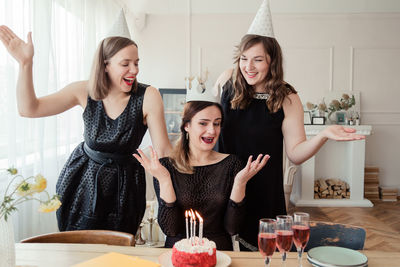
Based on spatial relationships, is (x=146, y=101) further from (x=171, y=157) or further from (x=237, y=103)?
(x=237, y=103)

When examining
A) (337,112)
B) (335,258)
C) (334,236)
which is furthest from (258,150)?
(337,112)

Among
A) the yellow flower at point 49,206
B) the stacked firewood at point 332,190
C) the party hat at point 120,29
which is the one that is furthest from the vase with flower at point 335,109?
the yellow flower at point 49,206

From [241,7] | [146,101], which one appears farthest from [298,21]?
[146,101]

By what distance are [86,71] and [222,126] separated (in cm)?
216

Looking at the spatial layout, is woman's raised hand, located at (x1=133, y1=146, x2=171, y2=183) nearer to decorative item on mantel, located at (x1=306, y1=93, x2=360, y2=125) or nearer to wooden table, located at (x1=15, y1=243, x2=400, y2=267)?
wooden table, located at (x1=15, y1=243, x2=400, y2=267)

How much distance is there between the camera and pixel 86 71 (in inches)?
142

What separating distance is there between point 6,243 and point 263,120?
4.05 feet

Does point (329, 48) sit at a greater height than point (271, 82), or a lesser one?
greater

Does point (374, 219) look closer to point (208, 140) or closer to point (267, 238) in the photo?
point (208, 140)

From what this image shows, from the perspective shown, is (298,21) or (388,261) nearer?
(388,261)

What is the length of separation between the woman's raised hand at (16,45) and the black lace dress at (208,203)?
763mm

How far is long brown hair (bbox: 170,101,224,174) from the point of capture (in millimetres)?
1782

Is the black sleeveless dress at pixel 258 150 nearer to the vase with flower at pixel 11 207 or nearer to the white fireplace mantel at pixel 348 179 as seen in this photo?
the vase with flower at pixel 11 207

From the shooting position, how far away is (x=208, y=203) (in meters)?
1.72
